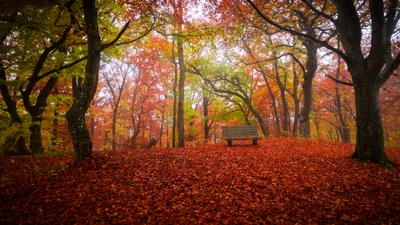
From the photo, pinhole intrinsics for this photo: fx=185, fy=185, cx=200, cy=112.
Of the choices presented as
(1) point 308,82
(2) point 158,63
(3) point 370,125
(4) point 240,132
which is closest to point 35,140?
(4) point 240,132

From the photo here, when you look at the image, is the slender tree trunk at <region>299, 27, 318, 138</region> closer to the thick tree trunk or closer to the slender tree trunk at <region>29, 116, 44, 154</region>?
the thick tree trunk

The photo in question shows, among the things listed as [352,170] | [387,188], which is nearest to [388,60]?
[352,170]

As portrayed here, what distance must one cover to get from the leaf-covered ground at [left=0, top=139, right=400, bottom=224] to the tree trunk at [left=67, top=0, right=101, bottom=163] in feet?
1.73

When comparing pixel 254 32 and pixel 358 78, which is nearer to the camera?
pixel 358 78

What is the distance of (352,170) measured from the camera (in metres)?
5.31

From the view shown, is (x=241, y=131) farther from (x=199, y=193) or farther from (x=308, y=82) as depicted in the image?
(x=308, y=82)

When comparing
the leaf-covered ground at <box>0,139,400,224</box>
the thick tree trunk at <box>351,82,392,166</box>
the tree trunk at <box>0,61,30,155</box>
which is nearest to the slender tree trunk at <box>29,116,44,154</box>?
the tree trunk at <box>0,61,30,155</box>

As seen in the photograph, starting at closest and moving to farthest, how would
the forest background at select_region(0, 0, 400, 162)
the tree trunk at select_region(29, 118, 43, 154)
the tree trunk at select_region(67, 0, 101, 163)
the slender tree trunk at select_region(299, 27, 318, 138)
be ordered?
the tree trunk at select_region(67, 0, 101, 163) → the forest background at select_region(0, 0, 400, 162) → the tree trunk at select_region(29, 118, 43, 154) → the slender tree trunk at select_region(299, 27, 318, 138)

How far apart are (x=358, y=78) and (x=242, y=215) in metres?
6.09

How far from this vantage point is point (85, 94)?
566cm

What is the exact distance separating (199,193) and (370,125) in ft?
19.7

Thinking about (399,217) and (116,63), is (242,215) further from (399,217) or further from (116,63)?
(116,63)

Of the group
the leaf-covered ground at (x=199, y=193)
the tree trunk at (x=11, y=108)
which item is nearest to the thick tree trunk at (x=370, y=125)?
the leaf-covered ground at (x=199, y=193)

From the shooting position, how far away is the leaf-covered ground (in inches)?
130
